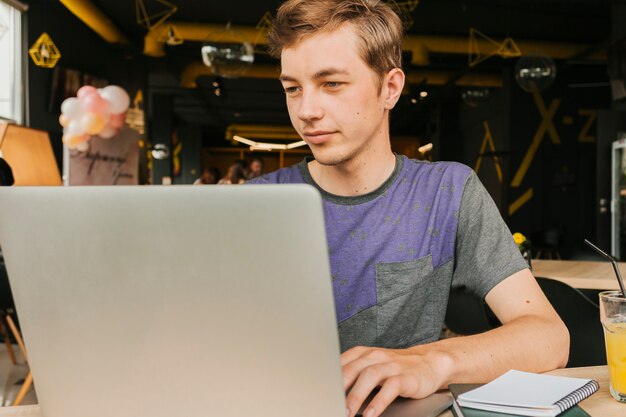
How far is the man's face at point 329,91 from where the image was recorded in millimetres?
1025

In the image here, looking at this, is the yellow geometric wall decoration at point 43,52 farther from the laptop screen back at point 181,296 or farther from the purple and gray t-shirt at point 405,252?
the laptop screen back at point 181,296

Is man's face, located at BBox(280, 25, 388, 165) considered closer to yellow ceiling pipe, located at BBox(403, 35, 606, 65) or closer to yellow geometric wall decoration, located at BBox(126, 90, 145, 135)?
yellow geometric wall decoration, located at BBox(126, 90, 145, 135)

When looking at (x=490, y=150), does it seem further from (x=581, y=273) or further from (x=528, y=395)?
(x=528, y=395)

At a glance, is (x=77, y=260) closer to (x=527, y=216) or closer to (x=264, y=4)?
(x=264, y=4)

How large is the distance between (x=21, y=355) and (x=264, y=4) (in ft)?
17.9

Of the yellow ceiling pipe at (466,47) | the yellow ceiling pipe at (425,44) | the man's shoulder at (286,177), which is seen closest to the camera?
the man's shoulder at (286,177)

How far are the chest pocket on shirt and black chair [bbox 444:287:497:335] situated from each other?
132cm

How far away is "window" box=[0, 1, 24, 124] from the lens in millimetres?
6004

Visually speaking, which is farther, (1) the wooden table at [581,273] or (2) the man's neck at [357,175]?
(1) the wooden table at [581,273]

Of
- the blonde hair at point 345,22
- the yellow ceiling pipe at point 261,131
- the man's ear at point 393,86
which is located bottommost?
the man's ear at point 393,86

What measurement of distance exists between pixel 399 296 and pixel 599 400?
0.44 metres

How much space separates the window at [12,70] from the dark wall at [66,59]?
0.36 ft

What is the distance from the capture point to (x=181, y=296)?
0.51 m

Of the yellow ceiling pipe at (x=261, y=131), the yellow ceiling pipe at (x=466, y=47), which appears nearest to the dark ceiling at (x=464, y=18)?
the yellow ceiling pipe at (x=466, y=47)
